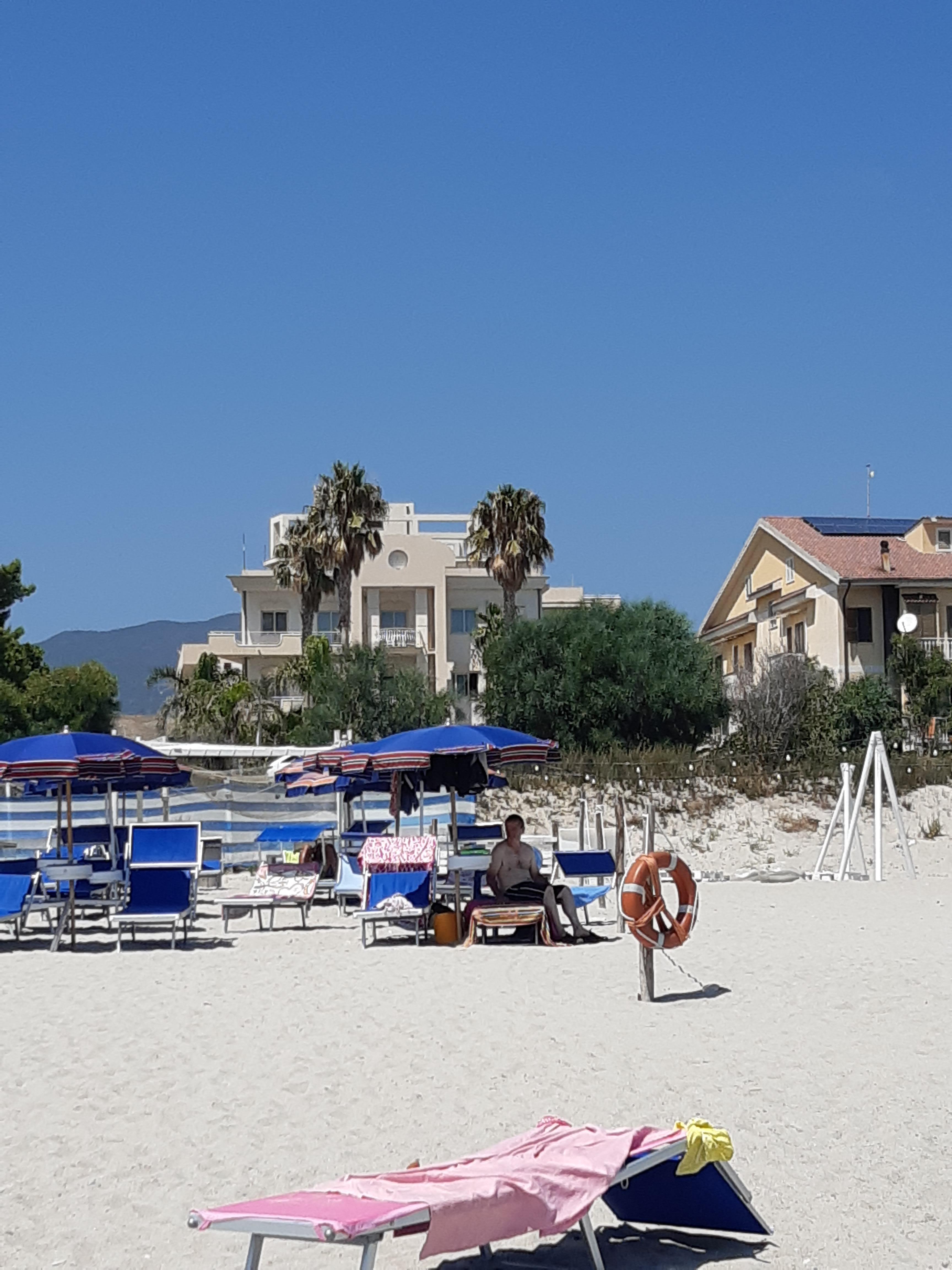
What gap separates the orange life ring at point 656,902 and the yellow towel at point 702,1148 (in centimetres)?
500

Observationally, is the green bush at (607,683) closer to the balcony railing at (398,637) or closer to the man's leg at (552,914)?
the balcony railing at (398,637)

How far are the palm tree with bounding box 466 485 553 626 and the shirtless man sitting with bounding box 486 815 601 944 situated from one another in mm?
36450

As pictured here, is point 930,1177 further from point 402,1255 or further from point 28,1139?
point 28,1139

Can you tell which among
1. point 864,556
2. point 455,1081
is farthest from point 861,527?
point 455,1081

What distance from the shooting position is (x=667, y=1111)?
23.9ft

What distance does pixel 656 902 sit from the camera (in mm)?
10766

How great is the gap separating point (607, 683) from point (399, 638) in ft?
58.0

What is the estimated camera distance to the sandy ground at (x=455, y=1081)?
219 inches

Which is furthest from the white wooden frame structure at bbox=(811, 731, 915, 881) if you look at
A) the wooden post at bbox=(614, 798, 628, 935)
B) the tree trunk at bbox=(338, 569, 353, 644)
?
the tree trunk at bbox=(338, 569, 353, 644)

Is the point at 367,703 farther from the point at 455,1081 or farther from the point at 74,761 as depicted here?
the point at 455,1081

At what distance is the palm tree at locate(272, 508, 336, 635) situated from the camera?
5262cm

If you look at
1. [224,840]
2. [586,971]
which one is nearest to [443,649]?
[224,840]

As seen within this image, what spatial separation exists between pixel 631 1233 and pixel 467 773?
10.4m

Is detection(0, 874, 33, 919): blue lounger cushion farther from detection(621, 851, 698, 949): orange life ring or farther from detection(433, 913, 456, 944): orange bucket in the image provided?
detection(621, 851, 698, 949): orange life ring
